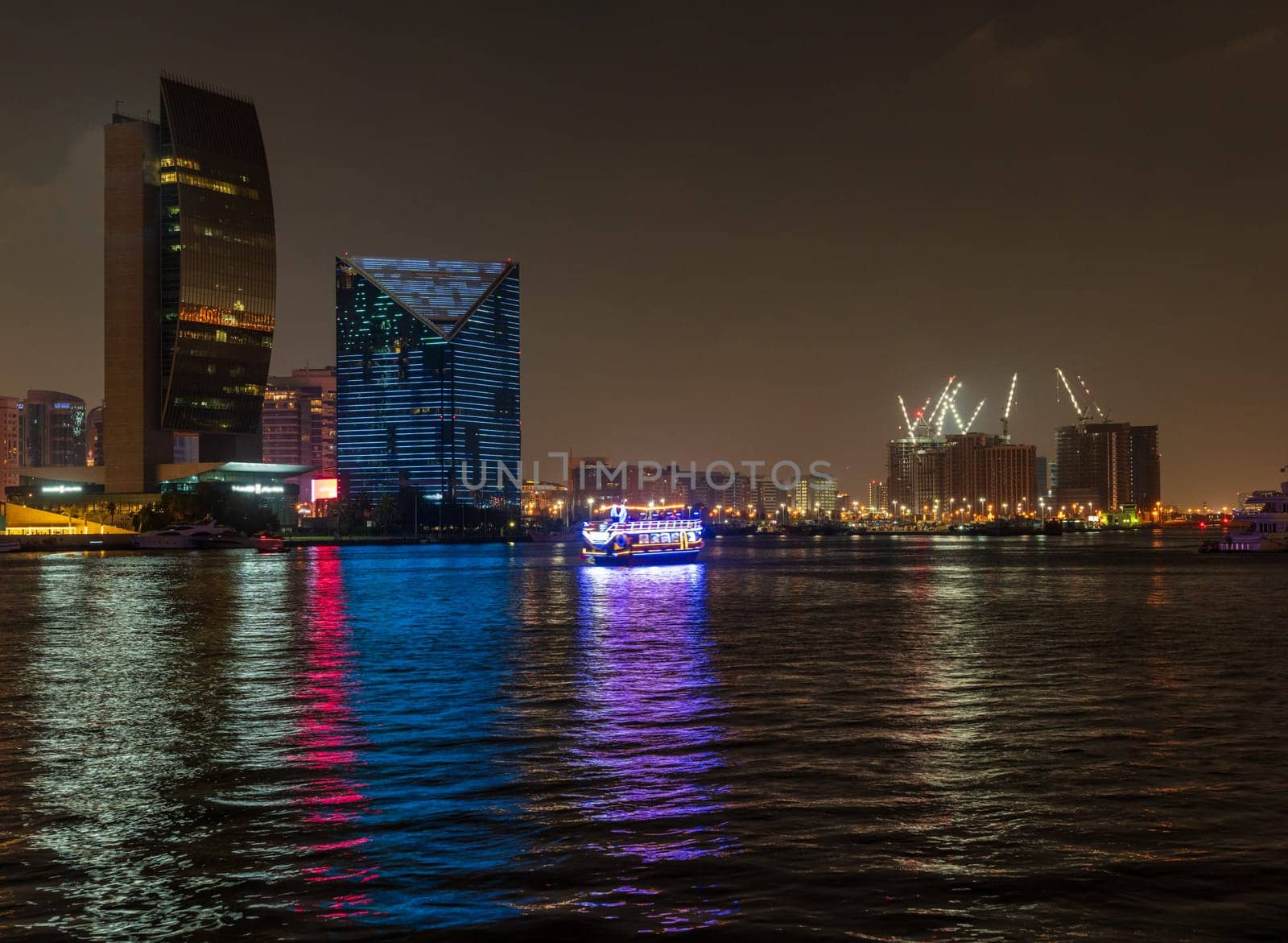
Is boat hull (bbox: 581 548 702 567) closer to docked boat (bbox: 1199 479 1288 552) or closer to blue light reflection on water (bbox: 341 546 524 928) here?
docked boat (bbox: 1199 479 1288 552)

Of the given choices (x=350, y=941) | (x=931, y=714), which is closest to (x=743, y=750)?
(x=931, y=714)

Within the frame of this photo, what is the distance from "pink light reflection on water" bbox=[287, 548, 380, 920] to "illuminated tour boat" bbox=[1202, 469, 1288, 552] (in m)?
140

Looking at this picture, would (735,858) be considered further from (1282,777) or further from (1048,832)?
(1282,777)

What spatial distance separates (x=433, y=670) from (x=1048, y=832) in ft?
80.4

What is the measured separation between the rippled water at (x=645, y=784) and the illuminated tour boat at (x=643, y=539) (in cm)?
8966

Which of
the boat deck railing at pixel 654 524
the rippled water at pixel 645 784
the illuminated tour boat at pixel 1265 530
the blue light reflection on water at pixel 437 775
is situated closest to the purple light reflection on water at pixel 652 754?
the rippled water at pixel 645 784

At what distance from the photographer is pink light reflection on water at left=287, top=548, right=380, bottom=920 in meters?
15.6

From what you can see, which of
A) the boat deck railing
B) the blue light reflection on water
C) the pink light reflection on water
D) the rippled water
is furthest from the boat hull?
the pink light reflection on water

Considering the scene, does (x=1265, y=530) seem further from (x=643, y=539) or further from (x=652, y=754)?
(x=652, y=754)

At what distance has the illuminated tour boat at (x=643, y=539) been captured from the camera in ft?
466

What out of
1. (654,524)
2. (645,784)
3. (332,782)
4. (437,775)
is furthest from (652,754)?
(654,524)

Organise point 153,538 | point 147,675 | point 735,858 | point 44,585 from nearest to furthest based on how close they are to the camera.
A: 1. point 735,858
2. point 147,675
3. point 44,585
4. point 153,538

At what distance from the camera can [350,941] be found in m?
13.3

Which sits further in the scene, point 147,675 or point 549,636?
point 549,636
